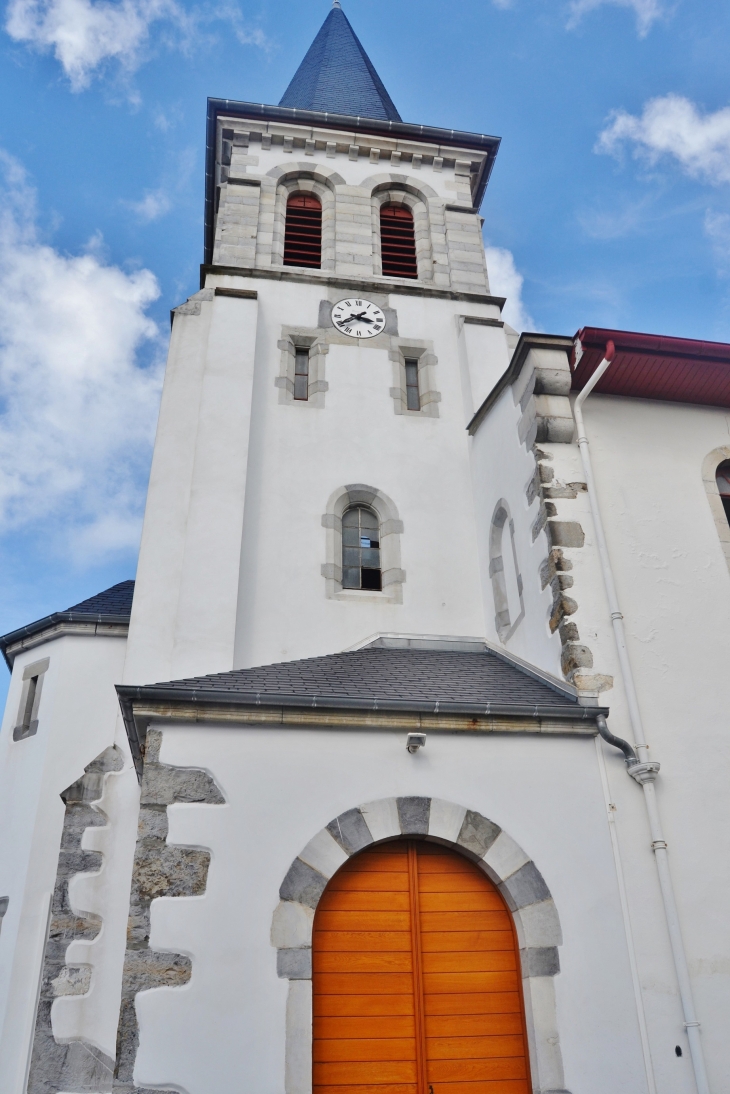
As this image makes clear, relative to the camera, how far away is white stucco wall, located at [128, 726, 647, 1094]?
17.9ft

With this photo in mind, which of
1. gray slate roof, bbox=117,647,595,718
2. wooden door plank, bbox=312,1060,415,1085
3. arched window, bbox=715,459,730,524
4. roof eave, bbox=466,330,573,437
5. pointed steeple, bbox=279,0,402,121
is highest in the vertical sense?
pointed steeple, bbox=279,0,402,121

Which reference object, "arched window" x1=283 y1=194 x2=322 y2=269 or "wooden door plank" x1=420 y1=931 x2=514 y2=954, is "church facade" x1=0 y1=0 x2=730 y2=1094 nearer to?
"wooden door plank" x1=420 y1=931 x2=514 y2=954

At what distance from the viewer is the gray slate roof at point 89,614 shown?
9.71m

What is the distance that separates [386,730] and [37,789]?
4.16 metres

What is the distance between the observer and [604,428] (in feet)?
28.9

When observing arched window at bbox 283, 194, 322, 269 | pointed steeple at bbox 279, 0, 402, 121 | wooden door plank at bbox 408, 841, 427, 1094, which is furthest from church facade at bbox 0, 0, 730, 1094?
pointed steeple at bbox 279, 0, 402, 121

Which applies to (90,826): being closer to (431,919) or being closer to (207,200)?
(431,919)

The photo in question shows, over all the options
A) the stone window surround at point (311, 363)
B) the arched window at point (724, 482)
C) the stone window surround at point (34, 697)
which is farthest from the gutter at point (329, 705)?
the stone window surround at point (311, 363)

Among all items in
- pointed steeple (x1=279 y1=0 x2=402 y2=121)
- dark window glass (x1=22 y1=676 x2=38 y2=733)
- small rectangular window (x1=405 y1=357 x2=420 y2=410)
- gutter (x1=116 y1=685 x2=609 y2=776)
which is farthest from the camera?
pointed steeple (x1=279 y1=0 x2=402 y2=121)

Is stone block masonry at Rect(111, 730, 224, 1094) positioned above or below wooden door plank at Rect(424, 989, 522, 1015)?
above

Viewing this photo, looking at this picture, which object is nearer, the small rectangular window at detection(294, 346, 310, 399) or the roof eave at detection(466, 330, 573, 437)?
the roof eave at detection(466, 330, 573, 437)

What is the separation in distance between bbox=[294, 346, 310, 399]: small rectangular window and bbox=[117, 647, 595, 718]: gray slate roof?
4.03m

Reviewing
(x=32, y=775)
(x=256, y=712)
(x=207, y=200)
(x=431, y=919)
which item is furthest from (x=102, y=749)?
(x=207, y=200)

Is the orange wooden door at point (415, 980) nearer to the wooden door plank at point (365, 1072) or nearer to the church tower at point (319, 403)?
the wooden door plank at point (365, 1072)
